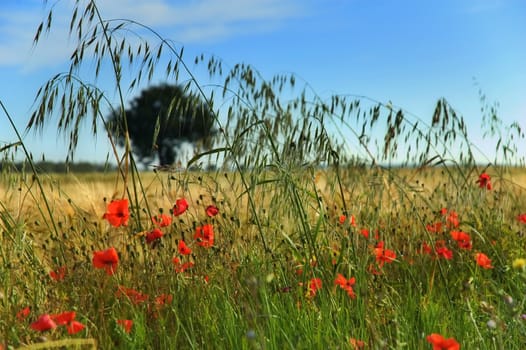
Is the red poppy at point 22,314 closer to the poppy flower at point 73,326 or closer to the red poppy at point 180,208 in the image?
the poppy flower at point 73,326

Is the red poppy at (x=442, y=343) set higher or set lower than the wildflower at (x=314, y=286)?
higher

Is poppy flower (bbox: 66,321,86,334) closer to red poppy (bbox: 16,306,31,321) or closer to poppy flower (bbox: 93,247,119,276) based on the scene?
poppy flower (bbox: 93,247,119,276)

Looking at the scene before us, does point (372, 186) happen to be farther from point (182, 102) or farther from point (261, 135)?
point (182, 102)

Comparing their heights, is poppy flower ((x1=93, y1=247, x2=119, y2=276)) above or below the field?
above

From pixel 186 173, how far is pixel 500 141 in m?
2.21

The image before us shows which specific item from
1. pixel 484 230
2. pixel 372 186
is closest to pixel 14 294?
pixel 372 186

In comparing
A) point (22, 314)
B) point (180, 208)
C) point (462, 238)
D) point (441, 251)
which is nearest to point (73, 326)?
point (22, 314)

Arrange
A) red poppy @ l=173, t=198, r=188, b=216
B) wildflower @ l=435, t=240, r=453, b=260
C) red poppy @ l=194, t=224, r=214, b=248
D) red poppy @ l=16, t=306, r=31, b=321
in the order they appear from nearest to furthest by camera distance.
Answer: red poppy @ l=16, t=306, r=31, b=321, red poppy @ l=173, t=198, r=188, b=216, red poppy @ l=194, t=224, r=214, b=248, wildflower @ l=435, t=240, r=453, b=260

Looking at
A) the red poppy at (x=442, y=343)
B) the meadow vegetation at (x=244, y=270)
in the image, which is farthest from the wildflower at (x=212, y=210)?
the red poppy at (x=442, y=343)

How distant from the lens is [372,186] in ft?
9.81

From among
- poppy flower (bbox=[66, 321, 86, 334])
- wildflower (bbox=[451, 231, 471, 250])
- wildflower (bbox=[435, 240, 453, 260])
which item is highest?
wildflower (bbox=[451, 231, 471, 250])

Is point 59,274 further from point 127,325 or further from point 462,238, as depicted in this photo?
point 462,238

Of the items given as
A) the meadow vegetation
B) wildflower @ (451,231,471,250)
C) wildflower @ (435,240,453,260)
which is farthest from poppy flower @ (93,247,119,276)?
wildflower @ (451,231,471,250)

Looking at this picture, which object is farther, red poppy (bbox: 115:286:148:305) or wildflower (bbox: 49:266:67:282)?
wildflower (bbox: 49:266:67:282)
